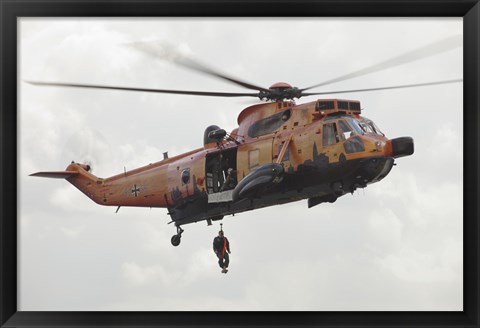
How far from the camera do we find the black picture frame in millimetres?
9375

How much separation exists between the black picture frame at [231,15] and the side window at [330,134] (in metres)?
3.90

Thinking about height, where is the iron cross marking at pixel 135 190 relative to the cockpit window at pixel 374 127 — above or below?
below

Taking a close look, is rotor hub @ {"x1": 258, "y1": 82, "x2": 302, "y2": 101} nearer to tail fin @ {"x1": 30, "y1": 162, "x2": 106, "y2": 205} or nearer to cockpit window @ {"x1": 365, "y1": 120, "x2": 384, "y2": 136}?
cockpit window @ {"x1": 365, "y1": 120, "x2": 384, "y2": 136}

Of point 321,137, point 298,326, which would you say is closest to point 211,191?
point 321,137

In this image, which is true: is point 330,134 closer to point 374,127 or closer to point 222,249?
point 374,127

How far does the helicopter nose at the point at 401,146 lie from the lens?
41.2ft

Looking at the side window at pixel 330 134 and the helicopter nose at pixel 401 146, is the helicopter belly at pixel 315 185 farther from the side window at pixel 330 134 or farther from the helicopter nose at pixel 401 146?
the side window at pixel 330 134

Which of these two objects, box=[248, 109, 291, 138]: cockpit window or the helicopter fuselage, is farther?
box=[248, 109, 291, 138]: cockpit window

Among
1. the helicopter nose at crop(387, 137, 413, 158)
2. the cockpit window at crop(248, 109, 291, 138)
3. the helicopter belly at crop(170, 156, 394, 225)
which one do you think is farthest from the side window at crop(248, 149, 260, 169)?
the helicopter nose at crop(387, 137, 413, 158)

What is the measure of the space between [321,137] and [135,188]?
4.19 m

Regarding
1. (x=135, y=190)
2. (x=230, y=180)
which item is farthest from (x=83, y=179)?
(x=230, y=180)

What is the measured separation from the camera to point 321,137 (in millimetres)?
13398

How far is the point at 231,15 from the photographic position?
942 cm

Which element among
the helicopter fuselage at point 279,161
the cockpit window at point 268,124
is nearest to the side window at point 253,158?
the helicopter fuselage at point 279,161
